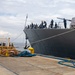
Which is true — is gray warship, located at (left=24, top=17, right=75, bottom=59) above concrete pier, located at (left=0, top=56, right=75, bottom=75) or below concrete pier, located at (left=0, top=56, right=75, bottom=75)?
above

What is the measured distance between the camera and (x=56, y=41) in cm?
1717

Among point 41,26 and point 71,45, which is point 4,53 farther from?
point 41,26

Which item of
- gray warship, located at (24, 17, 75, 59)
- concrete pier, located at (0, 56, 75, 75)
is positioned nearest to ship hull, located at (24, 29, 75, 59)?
gray warship, located at (24, 17, 75, 59)

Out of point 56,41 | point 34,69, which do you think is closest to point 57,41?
point 56,41

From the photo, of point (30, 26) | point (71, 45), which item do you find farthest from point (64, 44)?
point (30, 26)

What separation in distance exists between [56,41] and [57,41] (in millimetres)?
141

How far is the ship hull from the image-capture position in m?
15.7

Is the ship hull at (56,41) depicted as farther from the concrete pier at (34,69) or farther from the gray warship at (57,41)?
the concrete pier at (34,69)

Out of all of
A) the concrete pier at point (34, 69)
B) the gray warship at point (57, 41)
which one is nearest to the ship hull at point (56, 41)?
the gray warship at point (57, 41)

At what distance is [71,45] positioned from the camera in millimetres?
15805

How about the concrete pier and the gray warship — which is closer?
the concrete pier

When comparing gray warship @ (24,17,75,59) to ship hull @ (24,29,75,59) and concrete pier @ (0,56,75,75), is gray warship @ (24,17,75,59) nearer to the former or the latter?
ship hull @ (24,29,75,59)

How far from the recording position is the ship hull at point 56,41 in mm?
15656

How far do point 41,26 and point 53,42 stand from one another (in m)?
2.57
